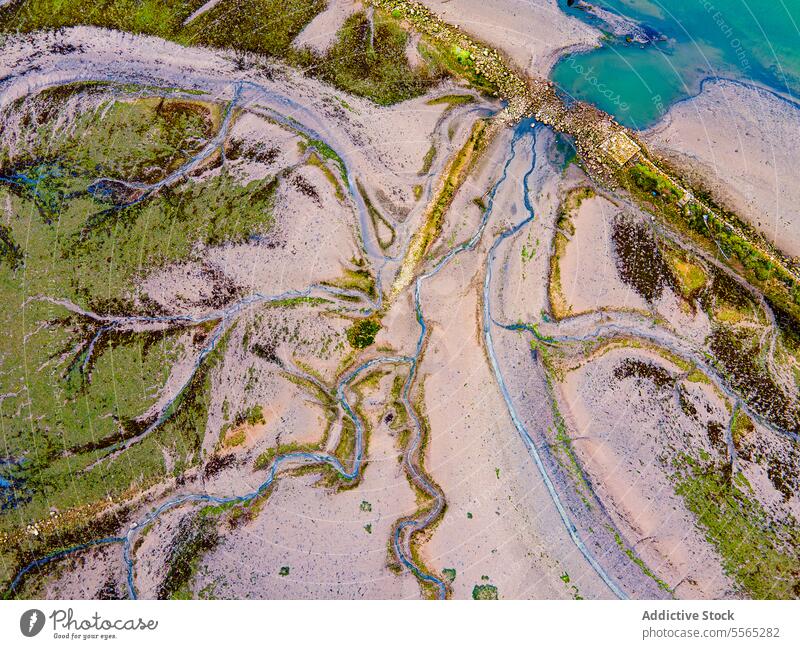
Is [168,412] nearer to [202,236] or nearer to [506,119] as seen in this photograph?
[202,236]

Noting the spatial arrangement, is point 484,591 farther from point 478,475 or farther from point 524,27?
point 524,27

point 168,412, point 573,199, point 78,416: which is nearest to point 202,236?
point 168,412

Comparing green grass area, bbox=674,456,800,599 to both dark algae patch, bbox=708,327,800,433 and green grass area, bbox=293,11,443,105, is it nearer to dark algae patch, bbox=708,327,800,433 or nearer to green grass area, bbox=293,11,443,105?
dark algae patch, bbox=708,327,800,433

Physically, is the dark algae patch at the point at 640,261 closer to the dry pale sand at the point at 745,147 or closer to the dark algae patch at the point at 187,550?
the dry pale sand at the point at 745,147

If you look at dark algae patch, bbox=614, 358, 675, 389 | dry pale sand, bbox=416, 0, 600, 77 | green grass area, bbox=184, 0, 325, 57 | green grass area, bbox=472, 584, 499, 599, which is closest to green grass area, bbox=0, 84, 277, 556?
green grass area, bbox=184, 0, 325, 57

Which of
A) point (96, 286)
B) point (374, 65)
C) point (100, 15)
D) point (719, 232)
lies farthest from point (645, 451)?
point (100, 15)
